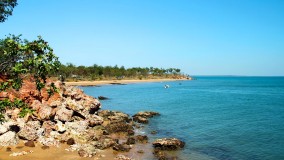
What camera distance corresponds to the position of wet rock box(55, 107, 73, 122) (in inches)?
1550

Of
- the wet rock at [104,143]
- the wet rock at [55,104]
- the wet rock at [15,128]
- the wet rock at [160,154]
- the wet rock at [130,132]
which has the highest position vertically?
the wet rock at [55,104]

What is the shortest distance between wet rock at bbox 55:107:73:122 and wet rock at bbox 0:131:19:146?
757cm

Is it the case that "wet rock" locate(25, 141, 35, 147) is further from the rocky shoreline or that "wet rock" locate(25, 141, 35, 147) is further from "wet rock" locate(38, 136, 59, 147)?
"wet rock" locate(38, 136, 59, 147)

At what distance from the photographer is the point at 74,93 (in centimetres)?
4962

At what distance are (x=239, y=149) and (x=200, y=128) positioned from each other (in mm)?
12482

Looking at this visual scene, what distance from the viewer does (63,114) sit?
131ft

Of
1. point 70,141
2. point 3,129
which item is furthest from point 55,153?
point 3,129

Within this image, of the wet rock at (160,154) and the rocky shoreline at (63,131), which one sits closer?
the wet rock at (160,154)

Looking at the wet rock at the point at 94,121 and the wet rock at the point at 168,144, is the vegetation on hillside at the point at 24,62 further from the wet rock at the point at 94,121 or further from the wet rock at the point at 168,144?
the wet rock at the point at 94,121

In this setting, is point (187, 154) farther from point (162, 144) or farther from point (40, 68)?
point (40, 68)

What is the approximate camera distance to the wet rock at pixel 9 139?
31.4m

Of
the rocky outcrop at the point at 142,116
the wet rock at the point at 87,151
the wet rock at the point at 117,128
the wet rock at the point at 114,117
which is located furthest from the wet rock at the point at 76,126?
the rocky outcrop at the point at 142,116

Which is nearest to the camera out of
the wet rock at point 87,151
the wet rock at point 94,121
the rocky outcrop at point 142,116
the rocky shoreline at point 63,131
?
the wet rock at point 87,151

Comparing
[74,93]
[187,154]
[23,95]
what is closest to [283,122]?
[187,154]
